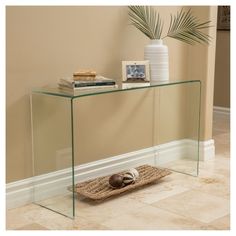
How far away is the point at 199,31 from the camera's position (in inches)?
145

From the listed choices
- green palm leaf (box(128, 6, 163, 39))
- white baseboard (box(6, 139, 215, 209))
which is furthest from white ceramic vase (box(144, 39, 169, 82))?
white baseboard (box(6, 139, 215, 209))

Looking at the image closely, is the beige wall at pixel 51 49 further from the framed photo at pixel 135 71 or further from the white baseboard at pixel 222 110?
the white baseboard at pixel 222 110

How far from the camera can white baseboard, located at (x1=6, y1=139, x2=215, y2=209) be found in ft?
9.55

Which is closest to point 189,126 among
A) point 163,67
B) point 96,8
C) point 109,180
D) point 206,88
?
point 206,88

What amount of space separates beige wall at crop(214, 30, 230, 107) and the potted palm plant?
1960mm

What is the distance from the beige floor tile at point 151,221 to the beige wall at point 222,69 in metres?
3.13

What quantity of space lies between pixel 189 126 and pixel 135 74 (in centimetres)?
80

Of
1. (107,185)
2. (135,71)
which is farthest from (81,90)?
(107,185)

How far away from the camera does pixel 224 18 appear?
5582 millimetres

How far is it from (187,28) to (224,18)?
7.40ft

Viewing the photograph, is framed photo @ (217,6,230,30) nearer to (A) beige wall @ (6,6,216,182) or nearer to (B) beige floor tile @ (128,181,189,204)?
(A) beige wall @ (6,6,216,182)

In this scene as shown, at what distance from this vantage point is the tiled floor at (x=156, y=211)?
2656mm

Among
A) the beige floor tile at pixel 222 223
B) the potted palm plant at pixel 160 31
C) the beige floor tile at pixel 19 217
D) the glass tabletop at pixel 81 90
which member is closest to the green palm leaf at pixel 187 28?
the potted palm plant at pixel 160 31

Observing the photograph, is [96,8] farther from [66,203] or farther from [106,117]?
[66,203]
